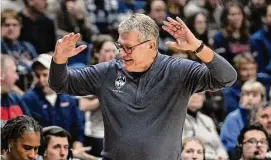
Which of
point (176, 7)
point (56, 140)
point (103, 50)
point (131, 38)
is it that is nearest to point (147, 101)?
point (131, 38)

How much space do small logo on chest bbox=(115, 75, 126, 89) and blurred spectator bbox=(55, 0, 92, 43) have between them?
4.38 m

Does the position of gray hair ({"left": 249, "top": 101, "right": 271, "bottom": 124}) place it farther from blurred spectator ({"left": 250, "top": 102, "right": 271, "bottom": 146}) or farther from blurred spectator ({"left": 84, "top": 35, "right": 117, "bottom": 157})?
blurred spectator ({"left": 84, "top": 35, "right": 117, "bottom": 157})

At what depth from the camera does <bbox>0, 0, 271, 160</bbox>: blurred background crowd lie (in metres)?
6.20

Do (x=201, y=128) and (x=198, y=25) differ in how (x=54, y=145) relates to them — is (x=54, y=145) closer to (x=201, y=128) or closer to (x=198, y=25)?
(x=201, y=128)

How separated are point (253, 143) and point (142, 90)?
196cm

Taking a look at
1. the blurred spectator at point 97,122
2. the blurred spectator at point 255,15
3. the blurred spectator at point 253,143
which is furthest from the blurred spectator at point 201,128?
the blurred spectator at point 255,15

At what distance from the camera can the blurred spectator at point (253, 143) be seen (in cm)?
583

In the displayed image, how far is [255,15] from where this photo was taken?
10.4 metres

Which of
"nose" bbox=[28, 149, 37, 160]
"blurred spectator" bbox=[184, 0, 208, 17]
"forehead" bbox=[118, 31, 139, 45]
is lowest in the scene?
"nose" bbox=[28, 149, 37, 160]

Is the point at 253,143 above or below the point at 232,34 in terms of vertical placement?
below

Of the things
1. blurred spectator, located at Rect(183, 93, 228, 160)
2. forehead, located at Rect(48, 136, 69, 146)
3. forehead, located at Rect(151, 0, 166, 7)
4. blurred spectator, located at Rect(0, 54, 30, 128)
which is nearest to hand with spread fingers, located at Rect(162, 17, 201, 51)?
forehead, located at Rect(48, 136, 69, 146)

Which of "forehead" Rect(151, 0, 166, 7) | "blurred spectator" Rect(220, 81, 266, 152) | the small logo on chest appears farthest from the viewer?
"forehead" Rect(151, 0, 166, 7)

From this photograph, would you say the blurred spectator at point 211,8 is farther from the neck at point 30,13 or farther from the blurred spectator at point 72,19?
the neck at point 30,13

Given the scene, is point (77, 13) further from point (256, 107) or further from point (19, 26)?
point (256, 107)
